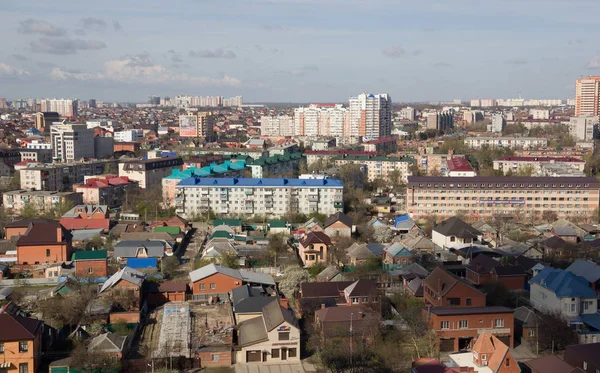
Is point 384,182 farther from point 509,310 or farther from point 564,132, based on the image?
point 564,132

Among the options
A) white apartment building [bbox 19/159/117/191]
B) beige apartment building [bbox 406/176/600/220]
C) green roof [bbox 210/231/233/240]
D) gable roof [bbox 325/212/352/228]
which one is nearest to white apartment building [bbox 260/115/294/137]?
white apartment building [bbox 19/159/117/191]

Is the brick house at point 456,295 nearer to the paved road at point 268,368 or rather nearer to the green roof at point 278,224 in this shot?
the paved road at point 268,368

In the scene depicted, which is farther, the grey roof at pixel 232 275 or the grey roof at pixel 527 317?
the grey roof at pixel 232 275

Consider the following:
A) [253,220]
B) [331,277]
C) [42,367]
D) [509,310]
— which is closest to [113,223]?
[253,220]

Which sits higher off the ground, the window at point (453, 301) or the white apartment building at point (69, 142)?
the white apartment building at point (69, 142)

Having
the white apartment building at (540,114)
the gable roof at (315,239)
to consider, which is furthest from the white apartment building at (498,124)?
the gable roof at (315,239)

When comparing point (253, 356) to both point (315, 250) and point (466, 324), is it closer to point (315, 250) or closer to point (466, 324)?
point (466, 324)
